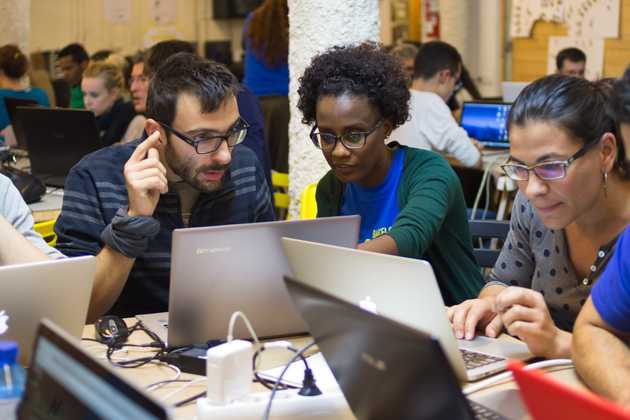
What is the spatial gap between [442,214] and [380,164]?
25 cm

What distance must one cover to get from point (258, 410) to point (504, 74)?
729 centimetres

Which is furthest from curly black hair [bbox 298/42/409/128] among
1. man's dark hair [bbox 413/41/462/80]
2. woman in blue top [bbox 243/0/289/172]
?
man's dark hair [bbox 413/41/462/80]

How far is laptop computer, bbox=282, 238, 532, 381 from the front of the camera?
6.01 ft

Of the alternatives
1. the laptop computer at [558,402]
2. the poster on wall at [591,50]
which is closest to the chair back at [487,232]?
the laptop computer at [558,402]

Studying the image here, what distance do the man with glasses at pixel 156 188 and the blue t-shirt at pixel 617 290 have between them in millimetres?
1085

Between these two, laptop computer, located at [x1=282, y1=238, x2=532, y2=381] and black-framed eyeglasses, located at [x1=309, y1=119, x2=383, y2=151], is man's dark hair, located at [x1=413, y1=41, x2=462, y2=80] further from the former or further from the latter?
laptop computer, located at [x1=282, y1=238, x2=532, y2=381]

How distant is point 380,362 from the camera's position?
1.34 m

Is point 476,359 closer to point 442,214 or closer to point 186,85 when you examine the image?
point 442,214

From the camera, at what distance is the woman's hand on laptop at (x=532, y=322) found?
6.84 ft

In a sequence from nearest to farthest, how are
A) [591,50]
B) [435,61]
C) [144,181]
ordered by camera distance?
[144,181], [435,61], [591,50]

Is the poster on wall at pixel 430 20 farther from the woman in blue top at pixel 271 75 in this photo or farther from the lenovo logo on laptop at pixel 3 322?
the lenovo logo on laptop at pixel 3 322

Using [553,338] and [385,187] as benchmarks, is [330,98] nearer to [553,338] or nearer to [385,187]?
[385,187]

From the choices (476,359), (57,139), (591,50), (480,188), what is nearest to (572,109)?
(476,359)

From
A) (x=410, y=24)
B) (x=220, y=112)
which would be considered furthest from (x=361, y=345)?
(x=410, y=24)
